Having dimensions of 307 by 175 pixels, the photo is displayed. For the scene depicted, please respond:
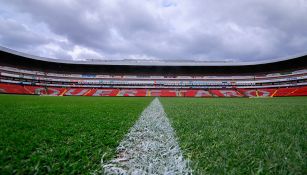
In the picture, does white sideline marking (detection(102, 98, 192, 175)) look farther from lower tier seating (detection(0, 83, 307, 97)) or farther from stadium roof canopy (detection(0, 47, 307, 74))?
stadium roof canopy (detection(0, 47, 307, 74))

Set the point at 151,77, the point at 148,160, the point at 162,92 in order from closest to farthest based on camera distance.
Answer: the point at 148,160 < the point at 162,92 < the point at 151,77

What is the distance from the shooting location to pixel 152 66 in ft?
119

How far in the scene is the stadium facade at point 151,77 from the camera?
94.8 feet

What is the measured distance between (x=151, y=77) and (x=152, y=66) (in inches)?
122

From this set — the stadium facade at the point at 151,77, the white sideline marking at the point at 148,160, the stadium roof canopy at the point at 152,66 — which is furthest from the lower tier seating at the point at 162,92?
the white sideline marking at the point at 148,160

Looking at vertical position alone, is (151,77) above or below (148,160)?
above

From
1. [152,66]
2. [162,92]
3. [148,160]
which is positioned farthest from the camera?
→ [152,66]

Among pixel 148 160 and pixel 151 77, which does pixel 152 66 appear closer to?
pixel 151 77

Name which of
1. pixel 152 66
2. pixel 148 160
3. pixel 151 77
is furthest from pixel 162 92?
pixel 148 160

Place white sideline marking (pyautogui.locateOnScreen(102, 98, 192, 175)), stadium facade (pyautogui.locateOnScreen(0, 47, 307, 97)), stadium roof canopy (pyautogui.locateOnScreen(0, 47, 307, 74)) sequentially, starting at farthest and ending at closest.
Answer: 1. stadium roof canopy (pyautogui.locateOnScreen(0, 47, 307, 74))
2. stadium facade (pyautogui.locateOnScreen(0, 47, 307, 97))
3. white sideline marking (pyautogui.locateOnScreen(102, 98, 192, 175))

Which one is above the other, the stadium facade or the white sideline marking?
the stadium facade

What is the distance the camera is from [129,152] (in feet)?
3.41

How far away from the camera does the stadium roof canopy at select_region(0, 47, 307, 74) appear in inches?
1176

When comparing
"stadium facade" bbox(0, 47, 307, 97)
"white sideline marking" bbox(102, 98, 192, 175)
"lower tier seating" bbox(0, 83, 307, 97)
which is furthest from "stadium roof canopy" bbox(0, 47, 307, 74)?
"white sideline marking" bbox(102, 98, 192, 175)
